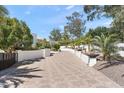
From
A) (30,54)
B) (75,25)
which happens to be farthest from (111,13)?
(75,25)

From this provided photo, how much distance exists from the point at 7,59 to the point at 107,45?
8.02 metres

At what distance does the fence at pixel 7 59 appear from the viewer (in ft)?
60.9

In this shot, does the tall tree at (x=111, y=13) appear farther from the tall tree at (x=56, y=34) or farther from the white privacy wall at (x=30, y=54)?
the tall tree at (x=56, y=34)

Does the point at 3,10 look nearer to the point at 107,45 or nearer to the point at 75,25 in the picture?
the point at 107,45

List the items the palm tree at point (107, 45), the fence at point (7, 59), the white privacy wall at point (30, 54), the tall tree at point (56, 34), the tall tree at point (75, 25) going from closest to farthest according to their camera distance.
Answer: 1. the fence at point (7, 59)
2. the palm tree at point (107, 45)
3. the white privacy wall at point (30, 54)
4. the tall tree at point (75, 25)
5. the tall tree at point (56, 34)

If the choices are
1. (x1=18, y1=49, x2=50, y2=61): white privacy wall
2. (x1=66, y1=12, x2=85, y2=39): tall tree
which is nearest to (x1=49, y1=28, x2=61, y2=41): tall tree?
(x1=66, y1=12, x2=85, y2=39): tall tree

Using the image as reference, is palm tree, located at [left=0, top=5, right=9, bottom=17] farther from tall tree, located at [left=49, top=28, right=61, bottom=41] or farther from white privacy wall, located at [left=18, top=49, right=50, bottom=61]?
tall tree, located at [left=49, top=28, right=61, bottom=41]

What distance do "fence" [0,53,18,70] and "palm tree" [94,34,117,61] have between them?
7.14 m

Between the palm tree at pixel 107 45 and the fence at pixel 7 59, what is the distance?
714 centimetres

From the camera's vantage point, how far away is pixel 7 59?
20062mm

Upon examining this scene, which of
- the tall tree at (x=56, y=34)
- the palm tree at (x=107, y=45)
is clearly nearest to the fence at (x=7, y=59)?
the palm tree at (x=107, y=45)

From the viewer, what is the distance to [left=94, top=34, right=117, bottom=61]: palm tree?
69.7 feet
